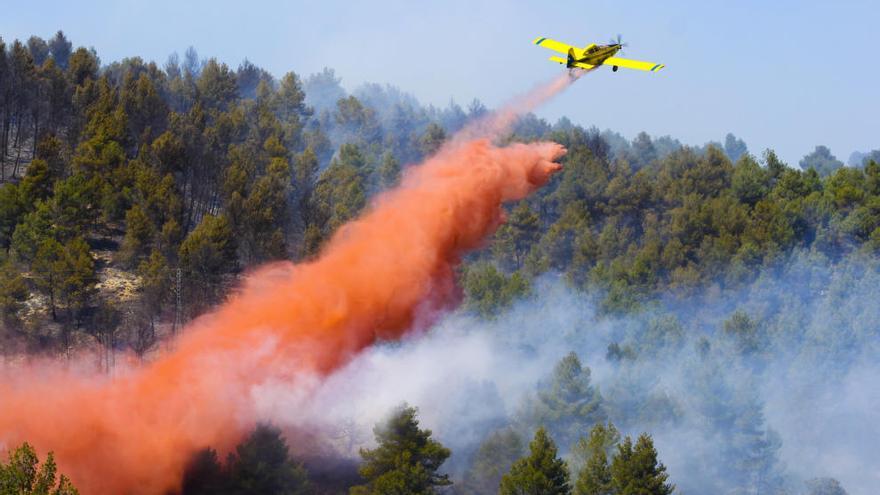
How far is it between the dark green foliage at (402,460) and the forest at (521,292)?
122mm

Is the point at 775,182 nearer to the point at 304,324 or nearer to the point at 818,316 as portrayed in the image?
the point at 818,316

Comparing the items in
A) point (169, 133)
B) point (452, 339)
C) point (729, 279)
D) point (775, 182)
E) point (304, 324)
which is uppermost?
point (775, 182)

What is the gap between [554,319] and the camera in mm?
93062

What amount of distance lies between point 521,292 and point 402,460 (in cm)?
3282

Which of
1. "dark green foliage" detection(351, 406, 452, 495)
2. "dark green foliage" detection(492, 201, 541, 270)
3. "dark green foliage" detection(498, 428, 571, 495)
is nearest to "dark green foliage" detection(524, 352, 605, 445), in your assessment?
"dark green foliage" detection(351, 406, 452, 495)

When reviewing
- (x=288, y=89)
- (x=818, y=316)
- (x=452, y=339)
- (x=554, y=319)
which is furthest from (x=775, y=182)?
(x=288, y=89)

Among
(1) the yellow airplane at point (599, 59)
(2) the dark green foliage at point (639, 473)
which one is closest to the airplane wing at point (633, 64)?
(1) the yellow airplane at point (599, 59)

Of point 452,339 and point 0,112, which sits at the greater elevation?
point 0,112

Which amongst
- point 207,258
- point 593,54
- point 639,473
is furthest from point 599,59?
point 207,258

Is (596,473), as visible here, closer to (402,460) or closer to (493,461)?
(493,461)

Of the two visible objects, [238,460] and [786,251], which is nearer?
[238,460]

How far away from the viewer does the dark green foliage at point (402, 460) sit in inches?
2414

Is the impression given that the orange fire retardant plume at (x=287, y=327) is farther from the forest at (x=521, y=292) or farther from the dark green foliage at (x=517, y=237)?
the dark green foliage at (x=517, y=237)

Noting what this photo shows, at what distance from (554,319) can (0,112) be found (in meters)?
64.0
